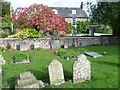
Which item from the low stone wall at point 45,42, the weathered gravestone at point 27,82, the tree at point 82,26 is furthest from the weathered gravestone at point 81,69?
the tree at point 82,26

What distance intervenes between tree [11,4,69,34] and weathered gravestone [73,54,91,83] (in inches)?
326

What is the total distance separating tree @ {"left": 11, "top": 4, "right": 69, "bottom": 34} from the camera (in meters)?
12.3

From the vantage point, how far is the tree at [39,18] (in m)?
12.3

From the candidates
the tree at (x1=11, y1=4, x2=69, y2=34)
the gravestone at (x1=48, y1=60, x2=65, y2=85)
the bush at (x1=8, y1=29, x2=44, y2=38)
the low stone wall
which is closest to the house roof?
the low stone wall

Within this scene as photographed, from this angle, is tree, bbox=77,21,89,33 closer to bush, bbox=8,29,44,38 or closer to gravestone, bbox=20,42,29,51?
bush, bbox=8,29,44,38

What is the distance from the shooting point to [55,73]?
4.45m

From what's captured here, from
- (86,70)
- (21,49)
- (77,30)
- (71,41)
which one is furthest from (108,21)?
(77,30)

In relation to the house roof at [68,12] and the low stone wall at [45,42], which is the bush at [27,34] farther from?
the house roof at [68,12]

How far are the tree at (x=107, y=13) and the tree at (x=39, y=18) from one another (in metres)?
5.87

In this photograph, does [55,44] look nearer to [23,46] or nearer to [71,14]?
[23,46]

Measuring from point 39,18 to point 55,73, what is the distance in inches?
344

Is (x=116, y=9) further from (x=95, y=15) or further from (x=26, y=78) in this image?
(x=26, y=78)

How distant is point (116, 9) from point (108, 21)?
204cm

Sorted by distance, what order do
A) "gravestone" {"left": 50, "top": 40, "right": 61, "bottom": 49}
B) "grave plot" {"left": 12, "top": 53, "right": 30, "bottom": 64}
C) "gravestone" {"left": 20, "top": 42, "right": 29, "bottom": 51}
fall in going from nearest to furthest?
"grave plot" {"left": 12, "top": 53, "right": 30, "bottom": 64}, "gravestone" {"left": 20, "top": 42, "right": 29, "bottom": 51}, "gravestone" {"left": 50, "top": 40, "right": 61, "bottom": 49}
